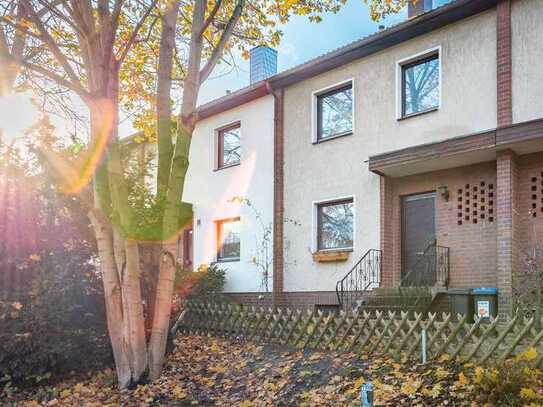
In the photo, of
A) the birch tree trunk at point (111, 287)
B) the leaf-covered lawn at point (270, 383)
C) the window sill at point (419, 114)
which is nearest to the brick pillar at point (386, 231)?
the window sill at point (419, 114)

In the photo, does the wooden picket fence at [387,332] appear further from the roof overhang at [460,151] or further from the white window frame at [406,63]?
the white window frame at [406,63]

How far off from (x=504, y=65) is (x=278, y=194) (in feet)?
20.6

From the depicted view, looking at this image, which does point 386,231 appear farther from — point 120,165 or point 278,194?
point 120,165

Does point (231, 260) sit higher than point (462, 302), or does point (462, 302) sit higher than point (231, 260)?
point (231, 260)

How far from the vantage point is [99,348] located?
899 cm

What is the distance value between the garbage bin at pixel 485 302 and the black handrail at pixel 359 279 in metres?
2.28

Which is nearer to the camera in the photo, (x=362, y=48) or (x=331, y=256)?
(x=362, y=48)

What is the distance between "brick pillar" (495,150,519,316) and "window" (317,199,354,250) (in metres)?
3.61

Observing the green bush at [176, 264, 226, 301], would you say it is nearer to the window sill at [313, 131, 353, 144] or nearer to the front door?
the window sill at [313, 131, 353, 144]

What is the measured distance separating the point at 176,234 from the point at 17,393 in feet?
10.7

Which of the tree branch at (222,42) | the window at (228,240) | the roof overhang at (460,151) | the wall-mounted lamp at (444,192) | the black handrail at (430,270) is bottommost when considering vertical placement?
the black handrail at (430,270)

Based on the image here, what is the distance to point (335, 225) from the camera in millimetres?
13453

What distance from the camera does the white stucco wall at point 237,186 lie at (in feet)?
49.3

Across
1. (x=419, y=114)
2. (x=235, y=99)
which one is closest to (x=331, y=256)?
(x=419, y=114)
